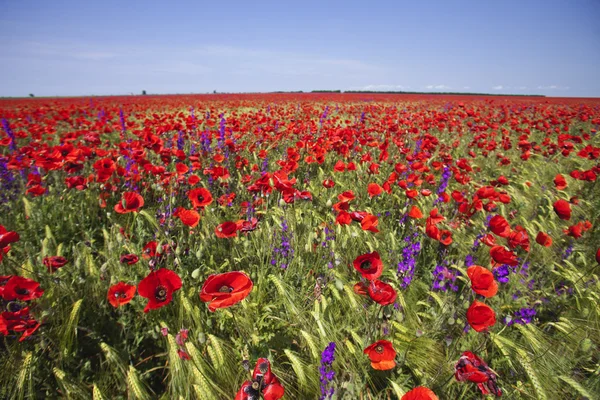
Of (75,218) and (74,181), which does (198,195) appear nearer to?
(74,181)

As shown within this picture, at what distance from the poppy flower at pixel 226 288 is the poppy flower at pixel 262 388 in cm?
28

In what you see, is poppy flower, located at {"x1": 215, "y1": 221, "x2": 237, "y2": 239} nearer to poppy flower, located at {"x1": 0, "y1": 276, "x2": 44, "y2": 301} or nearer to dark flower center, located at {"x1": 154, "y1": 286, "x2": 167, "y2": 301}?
dark flower center, located at {"x1": 154, "y1": 286, "x2": 167, "y2": 301}

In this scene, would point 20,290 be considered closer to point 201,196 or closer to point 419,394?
point 201,196

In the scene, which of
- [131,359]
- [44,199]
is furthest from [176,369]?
[44,199]

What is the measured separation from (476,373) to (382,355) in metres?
0.41

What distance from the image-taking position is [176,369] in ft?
5.22

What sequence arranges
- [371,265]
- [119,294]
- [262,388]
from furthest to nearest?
[119,294]
[371,265]
[262,388]

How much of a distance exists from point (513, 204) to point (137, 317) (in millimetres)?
5242

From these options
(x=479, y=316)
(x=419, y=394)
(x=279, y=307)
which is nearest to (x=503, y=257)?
(x=479, y=316)

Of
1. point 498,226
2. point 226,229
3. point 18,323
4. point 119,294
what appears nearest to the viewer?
point 18,323

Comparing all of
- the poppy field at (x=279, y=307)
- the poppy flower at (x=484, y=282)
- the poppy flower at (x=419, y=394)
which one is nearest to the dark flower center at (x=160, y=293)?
the poppy field at (x=279, y=307)

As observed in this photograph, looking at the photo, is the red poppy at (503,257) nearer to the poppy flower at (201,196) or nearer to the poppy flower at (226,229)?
the poppy flower at (226,229)

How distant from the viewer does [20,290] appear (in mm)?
1586

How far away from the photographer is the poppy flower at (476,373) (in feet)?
3.90
